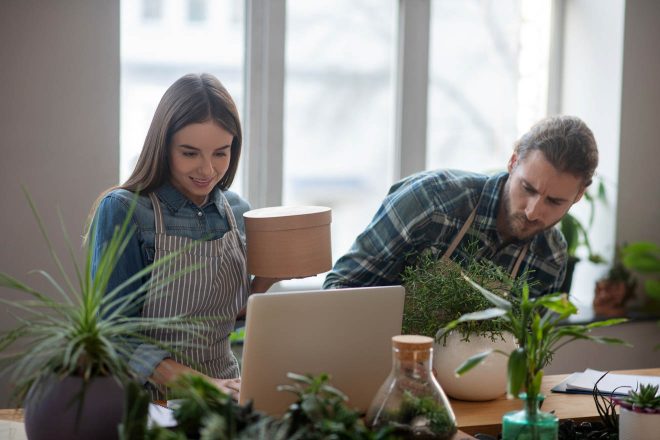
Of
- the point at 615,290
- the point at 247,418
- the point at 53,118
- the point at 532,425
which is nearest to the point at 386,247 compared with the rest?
the point at 532,425

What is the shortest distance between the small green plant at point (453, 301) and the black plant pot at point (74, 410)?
84 cm

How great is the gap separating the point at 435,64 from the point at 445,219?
177 centimetres

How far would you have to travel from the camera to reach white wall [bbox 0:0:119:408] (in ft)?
10.3

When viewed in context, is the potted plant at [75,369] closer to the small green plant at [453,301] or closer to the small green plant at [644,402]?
the small green plant at [453,301]

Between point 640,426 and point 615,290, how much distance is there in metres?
2.61

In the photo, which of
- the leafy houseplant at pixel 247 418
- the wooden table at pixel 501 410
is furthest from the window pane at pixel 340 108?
the leafy houseplant at pixel 247 418

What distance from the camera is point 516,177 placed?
2.51m

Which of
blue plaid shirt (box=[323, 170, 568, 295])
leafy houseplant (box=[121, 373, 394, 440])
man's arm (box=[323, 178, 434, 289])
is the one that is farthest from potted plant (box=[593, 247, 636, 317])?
leafy houseplant (box=[121, 373, 394, 440])

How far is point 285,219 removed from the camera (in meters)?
2.20

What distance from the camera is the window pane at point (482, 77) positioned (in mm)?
Result: 4145

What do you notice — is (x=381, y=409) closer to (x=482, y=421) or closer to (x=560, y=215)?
(x=482, y=421)

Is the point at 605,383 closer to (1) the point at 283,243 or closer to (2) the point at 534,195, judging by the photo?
(2) the point at 534,195

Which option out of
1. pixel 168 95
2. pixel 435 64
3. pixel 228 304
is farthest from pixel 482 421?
pixel 435 64

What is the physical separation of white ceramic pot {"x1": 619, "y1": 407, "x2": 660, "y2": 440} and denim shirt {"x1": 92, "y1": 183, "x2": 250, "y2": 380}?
3.41 ft
